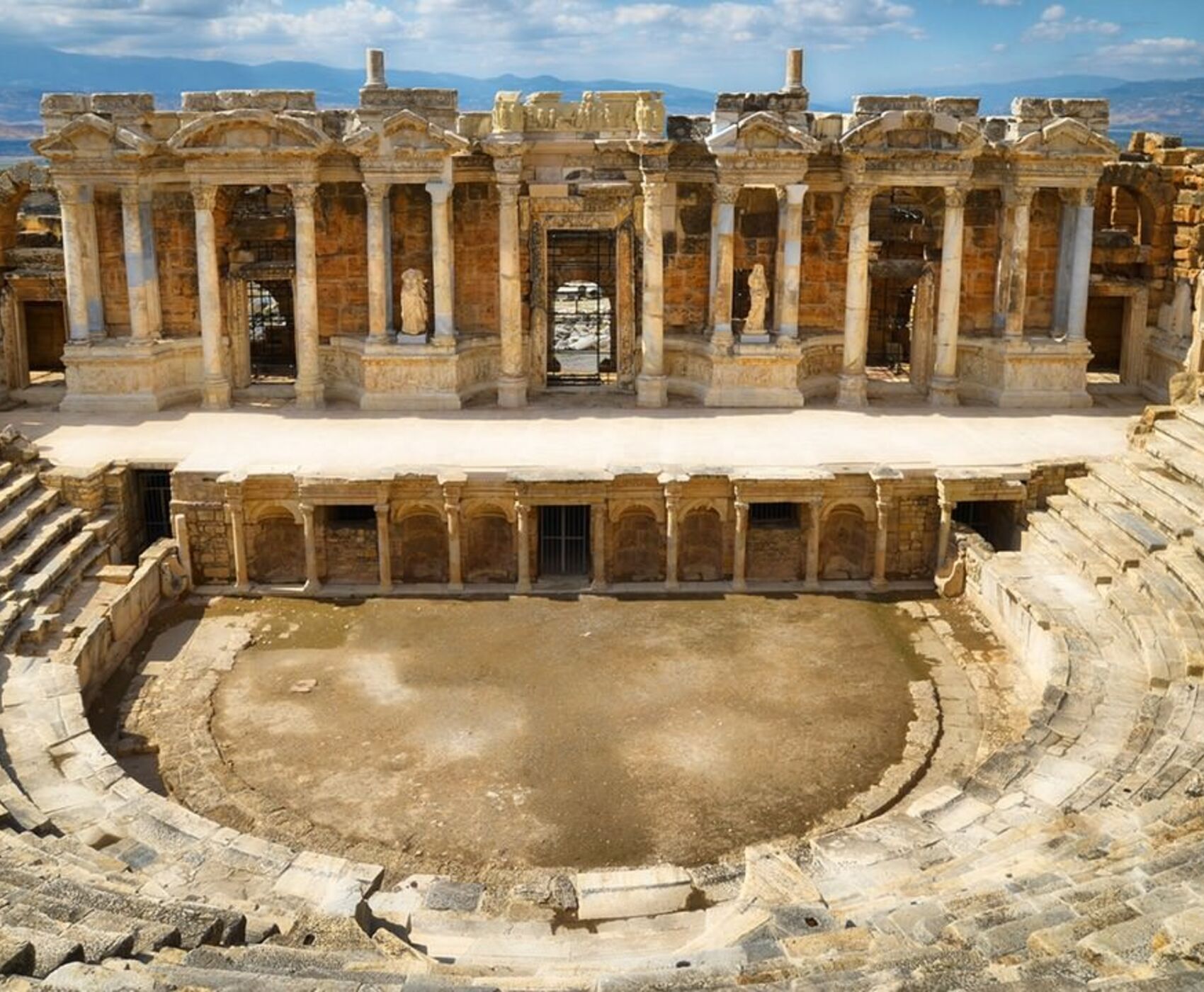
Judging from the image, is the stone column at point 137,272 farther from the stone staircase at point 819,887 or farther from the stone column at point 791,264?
the stone column at point 791,264

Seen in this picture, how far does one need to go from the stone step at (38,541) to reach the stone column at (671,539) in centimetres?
836

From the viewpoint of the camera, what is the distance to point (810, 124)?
2403 cm

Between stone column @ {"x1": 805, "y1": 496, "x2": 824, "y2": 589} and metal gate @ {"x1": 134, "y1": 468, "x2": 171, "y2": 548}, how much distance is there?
9.71m

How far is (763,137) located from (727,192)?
1.10 m

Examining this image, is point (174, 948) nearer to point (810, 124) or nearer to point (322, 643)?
point (322, 643)

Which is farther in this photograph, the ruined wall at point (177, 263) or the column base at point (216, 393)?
the ruined wall at point (177, 263)

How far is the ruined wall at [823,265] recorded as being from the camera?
25016mm

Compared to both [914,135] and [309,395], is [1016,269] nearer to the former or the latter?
[914,135]

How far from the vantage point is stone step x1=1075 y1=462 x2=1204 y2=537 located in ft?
56.4

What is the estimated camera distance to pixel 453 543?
1956 cm

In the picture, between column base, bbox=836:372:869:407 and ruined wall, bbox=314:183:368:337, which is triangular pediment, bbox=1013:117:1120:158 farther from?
ruined wall, bbox=314:183:368:337

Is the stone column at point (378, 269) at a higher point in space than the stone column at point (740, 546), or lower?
higher

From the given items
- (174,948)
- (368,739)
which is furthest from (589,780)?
(174,948)

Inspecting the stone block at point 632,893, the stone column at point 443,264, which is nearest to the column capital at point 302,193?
the stone column at point 443,264
